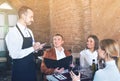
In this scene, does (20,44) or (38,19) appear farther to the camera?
→ (38,19)

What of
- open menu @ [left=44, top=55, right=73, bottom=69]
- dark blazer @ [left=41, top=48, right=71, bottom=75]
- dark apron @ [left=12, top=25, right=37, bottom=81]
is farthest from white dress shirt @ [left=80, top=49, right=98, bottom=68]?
dark apron @ [left=12, top=25, right=37, bottom=81]

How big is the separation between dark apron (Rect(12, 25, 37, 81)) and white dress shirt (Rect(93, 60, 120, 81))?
1.05 meters

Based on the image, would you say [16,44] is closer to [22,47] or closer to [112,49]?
[22,47]

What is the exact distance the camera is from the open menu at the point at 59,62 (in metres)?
3.29

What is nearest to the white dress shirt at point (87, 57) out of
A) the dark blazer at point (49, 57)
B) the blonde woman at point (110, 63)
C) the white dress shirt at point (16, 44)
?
the dark blazer at point (49, 57)

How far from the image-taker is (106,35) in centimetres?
416

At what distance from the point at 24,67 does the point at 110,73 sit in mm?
1199

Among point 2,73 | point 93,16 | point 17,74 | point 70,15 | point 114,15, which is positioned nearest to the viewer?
point 17,74

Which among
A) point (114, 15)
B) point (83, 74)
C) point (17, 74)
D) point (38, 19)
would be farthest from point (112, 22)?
point (38, 19)

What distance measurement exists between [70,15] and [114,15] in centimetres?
153

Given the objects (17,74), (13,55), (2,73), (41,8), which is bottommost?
(2,73)

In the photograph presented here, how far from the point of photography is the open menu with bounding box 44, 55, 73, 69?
329cm

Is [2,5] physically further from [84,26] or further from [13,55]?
[13,55]

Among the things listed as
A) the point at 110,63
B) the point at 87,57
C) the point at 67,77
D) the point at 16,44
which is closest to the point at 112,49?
the point at 110,63
